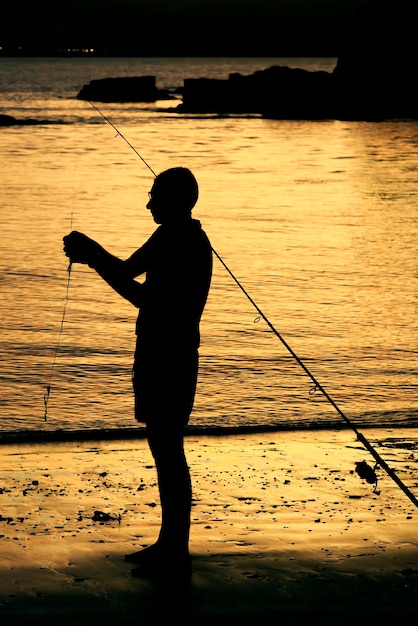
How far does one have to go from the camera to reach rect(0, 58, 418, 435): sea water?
24.6 ft

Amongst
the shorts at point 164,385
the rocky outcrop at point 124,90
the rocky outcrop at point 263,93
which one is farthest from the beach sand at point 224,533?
the rocky outcrop at point 124,90

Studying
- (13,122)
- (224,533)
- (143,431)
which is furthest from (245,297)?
(13,122)

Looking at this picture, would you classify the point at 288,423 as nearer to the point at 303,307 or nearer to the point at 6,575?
the point at 6,575

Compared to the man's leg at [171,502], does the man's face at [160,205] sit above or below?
above

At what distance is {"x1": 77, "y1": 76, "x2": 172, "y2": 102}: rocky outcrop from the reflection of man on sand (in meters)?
91.0

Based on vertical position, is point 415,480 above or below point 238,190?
above

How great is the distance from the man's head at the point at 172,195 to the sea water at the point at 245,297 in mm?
715

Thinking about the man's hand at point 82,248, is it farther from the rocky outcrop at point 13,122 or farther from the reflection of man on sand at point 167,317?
the rocky outcrop at point 13,122

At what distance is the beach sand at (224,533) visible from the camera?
13.2ft

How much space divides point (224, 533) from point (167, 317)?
3.24 ft

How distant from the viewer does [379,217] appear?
738 inches

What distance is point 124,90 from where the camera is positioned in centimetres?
9581

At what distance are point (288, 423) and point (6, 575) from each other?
2.87m

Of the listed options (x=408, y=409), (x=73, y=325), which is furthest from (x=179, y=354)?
(x=73, y=325)
